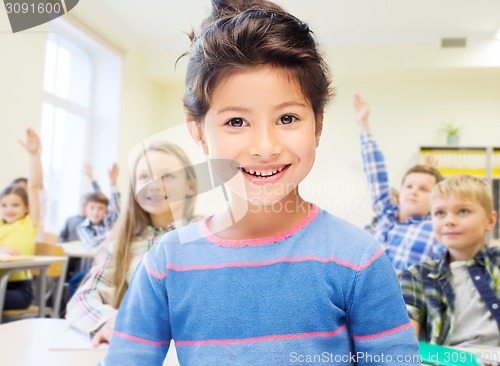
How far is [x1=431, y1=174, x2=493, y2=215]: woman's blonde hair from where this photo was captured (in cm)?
143

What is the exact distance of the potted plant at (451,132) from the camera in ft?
18.1

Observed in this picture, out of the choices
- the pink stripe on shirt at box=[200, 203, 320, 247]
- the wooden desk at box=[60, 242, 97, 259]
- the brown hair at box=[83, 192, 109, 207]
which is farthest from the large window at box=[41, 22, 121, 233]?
the pink stripe on shirt at box=[200, 203, 320, 247]

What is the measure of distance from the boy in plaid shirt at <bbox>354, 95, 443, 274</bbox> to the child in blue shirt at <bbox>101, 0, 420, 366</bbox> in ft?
2.24

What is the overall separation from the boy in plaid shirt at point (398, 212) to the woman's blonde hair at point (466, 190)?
0.16m

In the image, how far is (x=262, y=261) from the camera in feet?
1.85

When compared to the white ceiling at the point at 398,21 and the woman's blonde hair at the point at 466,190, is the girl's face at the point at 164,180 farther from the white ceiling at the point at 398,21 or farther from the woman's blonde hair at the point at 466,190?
the white ceiling at the point at 398,21

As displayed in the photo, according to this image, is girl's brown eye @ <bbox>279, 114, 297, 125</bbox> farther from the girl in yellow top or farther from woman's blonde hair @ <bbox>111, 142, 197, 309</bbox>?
the girl in yellow top

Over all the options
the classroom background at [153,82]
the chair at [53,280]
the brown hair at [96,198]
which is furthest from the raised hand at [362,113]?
the brown hair at [96,198]

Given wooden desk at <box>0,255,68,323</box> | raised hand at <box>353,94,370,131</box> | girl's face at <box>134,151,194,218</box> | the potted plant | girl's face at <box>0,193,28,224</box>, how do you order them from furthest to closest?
the potted plant, girl's face at <box>0,193,28,224</box>, wooden desk at <box>0,255,68,323</box>, raised hand at <box>353,94,370,131</box>, girl's face at <box>134,151,194,218</box>

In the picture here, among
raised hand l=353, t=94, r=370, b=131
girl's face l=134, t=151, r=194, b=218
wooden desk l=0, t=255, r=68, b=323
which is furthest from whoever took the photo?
wooden desk l=0, t=255, r=68, b=323

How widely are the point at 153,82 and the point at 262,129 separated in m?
3.16

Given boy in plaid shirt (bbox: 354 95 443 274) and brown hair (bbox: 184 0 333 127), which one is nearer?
brown hair (bbox: 184 0 333 127)

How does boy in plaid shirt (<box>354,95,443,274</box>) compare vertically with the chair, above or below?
above

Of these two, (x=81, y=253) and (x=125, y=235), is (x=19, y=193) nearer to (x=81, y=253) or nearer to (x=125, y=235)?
(x=81, y=253)
